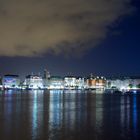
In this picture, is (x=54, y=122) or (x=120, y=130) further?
(x=54, y=122)

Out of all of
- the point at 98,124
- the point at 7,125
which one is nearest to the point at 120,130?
the point at 98,124

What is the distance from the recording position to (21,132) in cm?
2473

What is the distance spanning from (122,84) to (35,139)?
564 feet

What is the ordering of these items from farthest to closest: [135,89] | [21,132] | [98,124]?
[135,89] < [98,124] < [21,132]

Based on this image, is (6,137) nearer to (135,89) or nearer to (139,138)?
(139,138)

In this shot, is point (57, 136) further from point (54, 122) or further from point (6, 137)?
point (54, 122)

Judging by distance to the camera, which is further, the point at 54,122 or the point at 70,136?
the point at 54,122

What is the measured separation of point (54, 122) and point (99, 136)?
24.8 ft

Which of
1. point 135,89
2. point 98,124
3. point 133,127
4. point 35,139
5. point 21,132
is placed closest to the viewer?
point 35,139

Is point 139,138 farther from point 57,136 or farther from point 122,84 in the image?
point 122,84

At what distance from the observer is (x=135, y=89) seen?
185625mm

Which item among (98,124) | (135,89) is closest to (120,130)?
(98,124)

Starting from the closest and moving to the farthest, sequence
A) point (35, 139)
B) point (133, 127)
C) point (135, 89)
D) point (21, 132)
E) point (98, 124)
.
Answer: point (35, 139)
point (21, 132)
point (133, 127)
point (98, 124)
point (135, 89)

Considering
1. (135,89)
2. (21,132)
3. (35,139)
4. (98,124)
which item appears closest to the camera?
(35,139)
